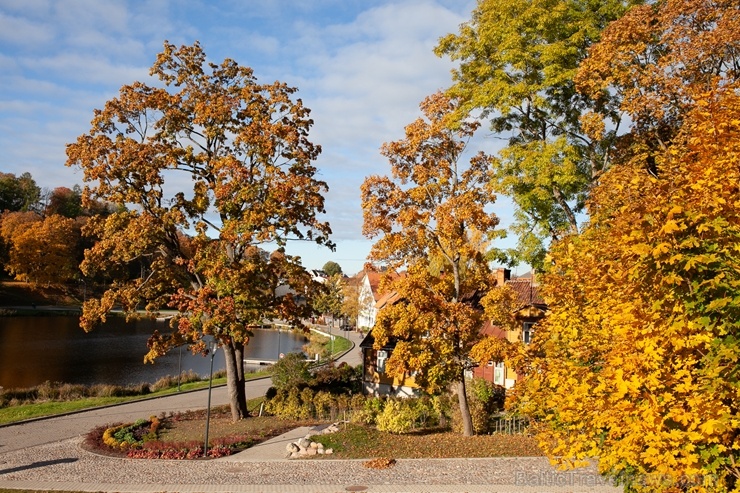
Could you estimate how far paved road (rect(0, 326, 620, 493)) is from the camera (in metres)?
12.8

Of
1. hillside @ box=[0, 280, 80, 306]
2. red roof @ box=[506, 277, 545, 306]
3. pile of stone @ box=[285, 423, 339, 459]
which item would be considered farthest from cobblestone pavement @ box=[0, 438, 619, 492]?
hillside @ box=[0, 280, 80, 306]

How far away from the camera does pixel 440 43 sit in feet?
65.9

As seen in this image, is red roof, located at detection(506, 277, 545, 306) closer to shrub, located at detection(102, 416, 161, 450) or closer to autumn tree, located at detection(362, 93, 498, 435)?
autumn tree, located at detection(362, 93, 498, 435)

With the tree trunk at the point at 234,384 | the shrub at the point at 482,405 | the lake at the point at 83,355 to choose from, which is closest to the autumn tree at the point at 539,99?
the shrub at the point at 482,405

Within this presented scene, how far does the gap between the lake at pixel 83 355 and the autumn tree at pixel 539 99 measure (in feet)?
79.0

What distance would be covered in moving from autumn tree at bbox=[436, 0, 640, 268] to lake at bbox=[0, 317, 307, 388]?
24.1 meters

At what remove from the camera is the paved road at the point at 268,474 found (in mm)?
12805

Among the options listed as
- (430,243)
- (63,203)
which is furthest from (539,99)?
(63,203)

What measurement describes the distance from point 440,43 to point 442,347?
35.7 ft

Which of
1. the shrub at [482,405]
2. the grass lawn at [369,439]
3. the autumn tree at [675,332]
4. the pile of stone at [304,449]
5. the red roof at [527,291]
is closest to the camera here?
the autumn tree at [675,332]

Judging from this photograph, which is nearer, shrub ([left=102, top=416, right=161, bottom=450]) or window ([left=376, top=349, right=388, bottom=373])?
shrub ([left=102, top=416, right=161, bottom=450])

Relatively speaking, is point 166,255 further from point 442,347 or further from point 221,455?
point 442,347

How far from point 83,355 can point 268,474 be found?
35.4 meters

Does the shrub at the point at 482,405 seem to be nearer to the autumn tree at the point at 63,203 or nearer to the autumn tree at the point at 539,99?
the autumn tree at the point at 539,99
